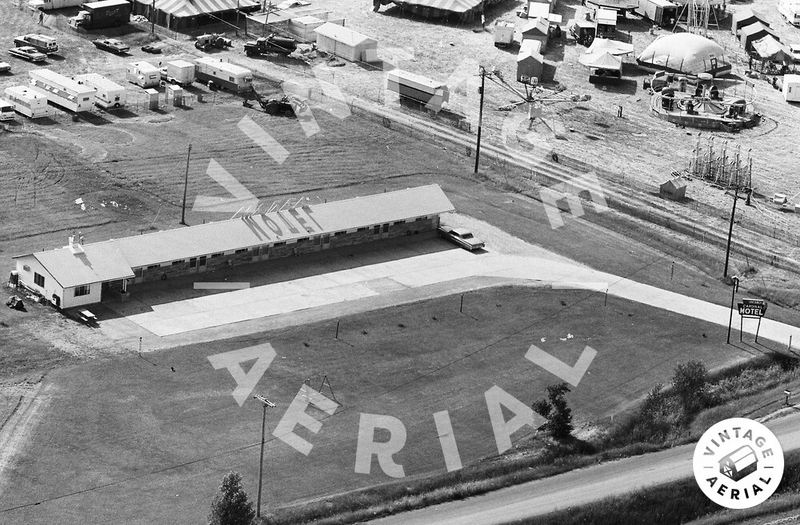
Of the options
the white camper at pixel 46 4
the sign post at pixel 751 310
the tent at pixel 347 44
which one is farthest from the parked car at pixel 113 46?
the sign post at pixel 751 310

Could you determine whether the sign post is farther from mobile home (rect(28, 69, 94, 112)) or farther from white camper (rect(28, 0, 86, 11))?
white camper (rect(28, 0, 86, 11))

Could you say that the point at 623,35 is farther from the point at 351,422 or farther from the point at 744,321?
the point at 351,422

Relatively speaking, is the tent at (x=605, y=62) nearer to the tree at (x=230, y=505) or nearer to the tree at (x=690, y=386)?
the tree at (x=690, y=386)

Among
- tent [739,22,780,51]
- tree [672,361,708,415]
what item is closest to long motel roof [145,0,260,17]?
tent [739,22,780,51]

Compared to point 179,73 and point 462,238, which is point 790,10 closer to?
point 179,73

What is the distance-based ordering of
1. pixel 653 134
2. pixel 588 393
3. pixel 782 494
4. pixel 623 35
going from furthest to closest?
pixel 623 35 → pixel 653 134 → pixel 588 393 → pixel 782 494

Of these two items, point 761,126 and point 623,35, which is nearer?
point 761,126

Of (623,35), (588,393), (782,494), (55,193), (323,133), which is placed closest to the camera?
(782,494)

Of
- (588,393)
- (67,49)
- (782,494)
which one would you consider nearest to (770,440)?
(782,494)
